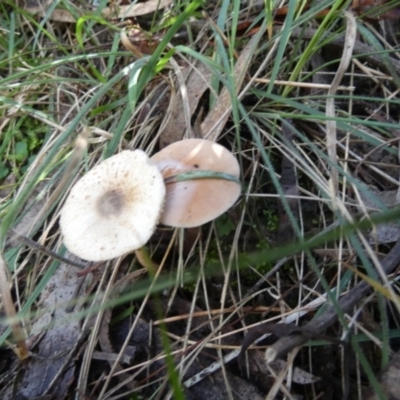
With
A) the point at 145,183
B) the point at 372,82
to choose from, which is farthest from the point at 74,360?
the point at 372,82

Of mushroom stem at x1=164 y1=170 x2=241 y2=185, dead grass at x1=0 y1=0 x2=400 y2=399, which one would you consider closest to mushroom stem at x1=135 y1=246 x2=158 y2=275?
dead grass at x1=0 y1=0 x2=400 y2=399

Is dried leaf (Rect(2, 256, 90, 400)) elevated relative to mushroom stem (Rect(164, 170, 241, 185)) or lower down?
lower down

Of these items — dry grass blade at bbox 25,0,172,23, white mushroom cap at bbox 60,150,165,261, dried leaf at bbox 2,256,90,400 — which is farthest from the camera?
dry grass blade at bbox 25,0,172,23

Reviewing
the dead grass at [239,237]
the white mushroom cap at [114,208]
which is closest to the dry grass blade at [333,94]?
the dead grass at [239,237]

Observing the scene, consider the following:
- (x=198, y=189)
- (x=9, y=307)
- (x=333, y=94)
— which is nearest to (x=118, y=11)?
(x=333, y=94)

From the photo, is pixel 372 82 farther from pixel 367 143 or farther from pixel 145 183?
pixel 145 183

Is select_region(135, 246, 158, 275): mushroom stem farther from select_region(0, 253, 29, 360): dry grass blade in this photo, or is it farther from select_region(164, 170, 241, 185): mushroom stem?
select_region(0, 253, 29, 360): dry grass blade

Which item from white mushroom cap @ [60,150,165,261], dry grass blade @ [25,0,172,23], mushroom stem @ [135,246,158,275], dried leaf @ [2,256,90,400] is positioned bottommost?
dried leaf @ [2,256,90,400]
